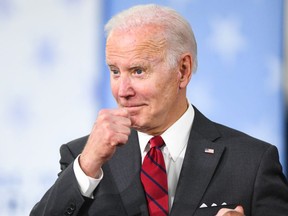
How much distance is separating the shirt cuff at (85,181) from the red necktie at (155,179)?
0.59 ft

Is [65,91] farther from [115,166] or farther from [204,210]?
[204,210]

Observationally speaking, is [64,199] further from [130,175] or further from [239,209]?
[239,209]

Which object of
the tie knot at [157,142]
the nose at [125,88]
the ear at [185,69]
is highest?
the ear at [185,69]

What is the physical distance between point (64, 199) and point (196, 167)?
0.41 meters

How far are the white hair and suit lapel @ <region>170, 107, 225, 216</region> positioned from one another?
0.77 feet

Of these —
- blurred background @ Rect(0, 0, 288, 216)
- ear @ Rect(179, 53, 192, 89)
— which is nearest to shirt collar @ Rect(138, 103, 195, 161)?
ear @ Rect(179, 53, 192, 89)

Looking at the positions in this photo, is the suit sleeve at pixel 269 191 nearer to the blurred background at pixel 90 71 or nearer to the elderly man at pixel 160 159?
the elderly man at pixel 160 159

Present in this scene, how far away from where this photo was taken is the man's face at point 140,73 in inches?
77.2

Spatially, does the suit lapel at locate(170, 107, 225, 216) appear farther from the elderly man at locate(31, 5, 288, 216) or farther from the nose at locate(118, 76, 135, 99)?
the nose at locate(118, 76, 135, 99)

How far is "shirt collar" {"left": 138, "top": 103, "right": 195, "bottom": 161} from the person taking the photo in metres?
2.06

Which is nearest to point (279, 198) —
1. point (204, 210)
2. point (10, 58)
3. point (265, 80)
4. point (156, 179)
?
point (204, 210)

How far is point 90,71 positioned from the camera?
304cm

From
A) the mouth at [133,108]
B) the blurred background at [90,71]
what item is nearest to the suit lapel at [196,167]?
the mouth at [133,108]

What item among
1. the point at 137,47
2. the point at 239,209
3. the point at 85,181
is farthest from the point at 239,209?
the point at 137,47
